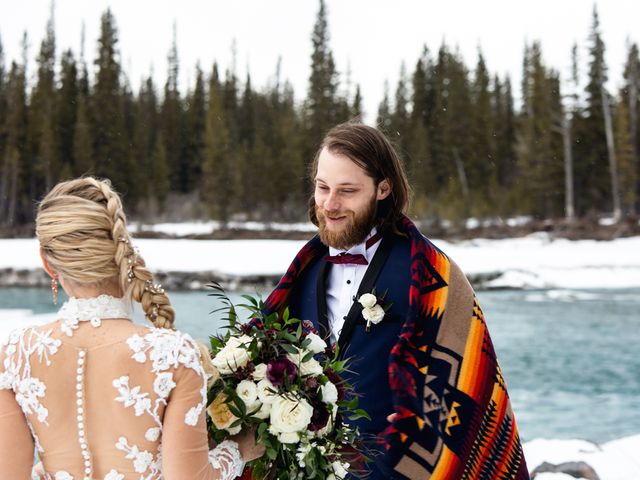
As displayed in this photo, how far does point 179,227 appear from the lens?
41.9 metres

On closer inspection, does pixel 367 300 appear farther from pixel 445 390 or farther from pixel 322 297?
pixel 445 390

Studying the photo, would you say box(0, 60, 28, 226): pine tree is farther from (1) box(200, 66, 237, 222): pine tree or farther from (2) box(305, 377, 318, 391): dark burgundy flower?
(2) box(305, 377, 318, 391): dark burgundy flower

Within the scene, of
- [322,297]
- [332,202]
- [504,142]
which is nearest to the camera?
[332,202]

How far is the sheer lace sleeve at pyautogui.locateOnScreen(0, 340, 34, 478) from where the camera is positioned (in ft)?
5.33

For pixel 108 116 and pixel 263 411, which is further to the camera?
pixel 108 116

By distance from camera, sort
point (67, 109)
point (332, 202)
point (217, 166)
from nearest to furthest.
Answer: point (332, 202) → point (217, 166) → point (67, 109)

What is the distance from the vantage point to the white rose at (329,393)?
1.91 m

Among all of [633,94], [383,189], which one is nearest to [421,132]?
[633,94]

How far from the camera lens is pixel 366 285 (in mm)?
2768

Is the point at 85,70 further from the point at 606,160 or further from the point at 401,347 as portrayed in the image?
the point at 401,347

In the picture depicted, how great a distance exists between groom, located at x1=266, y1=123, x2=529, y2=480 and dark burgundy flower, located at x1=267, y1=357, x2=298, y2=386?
547 mm

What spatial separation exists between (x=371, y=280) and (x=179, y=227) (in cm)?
4010

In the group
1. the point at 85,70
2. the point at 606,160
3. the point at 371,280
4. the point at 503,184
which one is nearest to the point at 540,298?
the point at 371,280

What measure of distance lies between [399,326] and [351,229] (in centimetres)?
43
